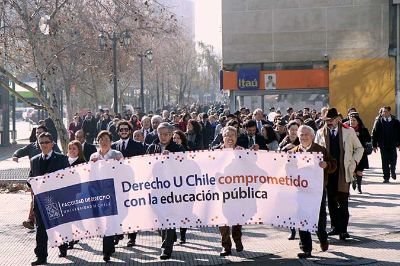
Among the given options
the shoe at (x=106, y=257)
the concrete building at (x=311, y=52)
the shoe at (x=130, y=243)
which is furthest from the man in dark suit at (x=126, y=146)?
the concrete building at (x=311, y=52)

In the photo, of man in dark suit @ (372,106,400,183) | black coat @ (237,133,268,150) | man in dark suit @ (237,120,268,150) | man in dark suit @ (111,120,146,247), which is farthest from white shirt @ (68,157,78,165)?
man in dark suit @ (372,106,400,183)

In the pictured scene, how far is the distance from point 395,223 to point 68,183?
18.3ft

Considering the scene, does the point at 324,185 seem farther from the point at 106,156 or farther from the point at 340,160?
the point at 106,156

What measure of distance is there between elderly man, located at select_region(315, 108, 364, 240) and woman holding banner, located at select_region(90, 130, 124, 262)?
2974 mm

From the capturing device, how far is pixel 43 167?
37.3 feet

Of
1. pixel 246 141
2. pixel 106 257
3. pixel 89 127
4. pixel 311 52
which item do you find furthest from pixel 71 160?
pixel 311 52

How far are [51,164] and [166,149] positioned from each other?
1.48 metres

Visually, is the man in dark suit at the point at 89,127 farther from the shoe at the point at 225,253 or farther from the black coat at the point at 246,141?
the shoe at the point at 225,253

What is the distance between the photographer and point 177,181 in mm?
11086

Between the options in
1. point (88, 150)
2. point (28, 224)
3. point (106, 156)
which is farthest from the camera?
point (88, 150)

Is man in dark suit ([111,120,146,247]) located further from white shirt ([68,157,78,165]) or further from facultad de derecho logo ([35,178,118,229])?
facultad de derecho logo ([35,178,118,229])

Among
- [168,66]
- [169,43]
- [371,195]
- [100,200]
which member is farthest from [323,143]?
[168,66]

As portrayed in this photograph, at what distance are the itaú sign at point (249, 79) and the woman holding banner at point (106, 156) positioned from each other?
3096 centimetres

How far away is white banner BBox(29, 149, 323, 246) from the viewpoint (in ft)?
36.2
